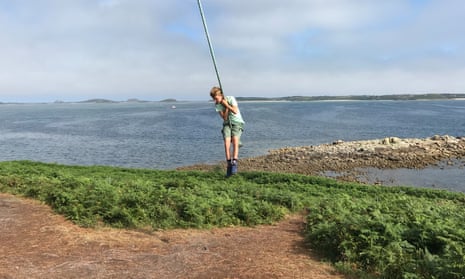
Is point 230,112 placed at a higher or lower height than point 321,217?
higher

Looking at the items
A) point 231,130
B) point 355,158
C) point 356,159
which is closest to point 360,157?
point 355,158

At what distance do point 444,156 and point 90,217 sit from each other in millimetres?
32605

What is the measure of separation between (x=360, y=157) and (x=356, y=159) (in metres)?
0.80

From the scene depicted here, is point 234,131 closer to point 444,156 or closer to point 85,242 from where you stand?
point 85,242

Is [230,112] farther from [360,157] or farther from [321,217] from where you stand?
A: [360,157]

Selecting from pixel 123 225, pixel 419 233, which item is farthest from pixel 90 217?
pixel 419 233

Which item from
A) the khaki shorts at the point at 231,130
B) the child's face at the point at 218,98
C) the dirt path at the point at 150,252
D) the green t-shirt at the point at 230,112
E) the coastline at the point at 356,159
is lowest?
the coastline at the point at 356,159

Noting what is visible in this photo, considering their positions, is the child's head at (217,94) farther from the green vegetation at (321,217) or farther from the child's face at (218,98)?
the green vegetation at (321,217)

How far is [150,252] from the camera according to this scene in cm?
677

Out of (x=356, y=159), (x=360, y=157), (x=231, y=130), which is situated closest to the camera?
(x=231, y=130)

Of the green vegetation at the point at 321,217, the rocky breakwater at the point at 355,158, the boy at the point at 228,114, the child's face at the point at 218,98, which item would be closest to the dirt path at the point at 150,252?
the green vegetation at the point at 321,217

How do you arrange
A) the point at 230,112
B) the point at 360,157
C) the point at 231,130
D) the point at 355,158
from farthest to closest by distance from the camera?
1. the point at 360,157
2. the point at 355,158
3. the point at 231,130
4. the point at 230,112

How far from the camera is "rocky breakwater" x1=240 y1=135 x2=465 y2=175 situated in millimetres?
30386

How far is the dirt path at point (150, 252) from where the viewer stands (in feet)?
19.4
